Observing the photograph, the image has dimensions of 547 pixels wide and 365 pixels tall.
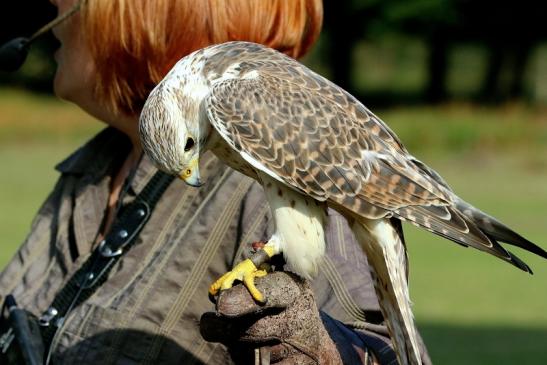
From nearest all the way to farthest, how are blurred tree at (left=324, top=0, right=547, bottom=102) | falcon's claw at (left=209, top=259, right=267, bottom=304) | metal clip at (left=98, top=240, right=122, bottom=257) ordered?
falcon's claw at (left=209, top=259, right=267, bottom=304) < metal clip at (left=98, top=240, right=122, bottom=257) < blurred tree at (left=324, top=0, right=547, bottom=102)

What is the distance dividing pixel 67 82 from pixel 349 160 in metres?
0.98

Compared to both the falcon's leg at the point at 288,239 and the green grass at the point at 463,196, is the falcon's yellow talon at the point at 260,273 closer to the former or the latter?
the falcon's leg at the point at 288,239

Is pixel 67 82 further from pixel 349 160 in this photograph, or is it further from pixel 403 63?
pixel 403 63

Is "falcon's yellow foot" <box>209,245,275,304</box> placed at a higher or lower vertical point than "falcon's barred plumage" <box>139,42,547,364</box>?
lower

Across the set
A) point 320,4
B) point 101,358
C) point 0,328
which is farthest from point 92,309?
point 320,4

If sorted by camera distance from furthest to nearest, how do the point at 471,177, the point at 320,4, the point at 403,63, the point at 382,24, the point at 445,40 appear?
the point at 403,63, the point at 445,40, the point at 382,24, the point at 471,177, the point at 320,4

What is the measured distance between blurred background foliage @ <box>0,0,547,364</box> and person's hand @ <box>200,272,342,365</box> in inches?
110

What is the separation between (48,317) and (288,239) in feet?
2.68

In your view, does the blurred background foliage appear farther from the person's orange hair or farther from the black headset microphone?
the person's orange hair

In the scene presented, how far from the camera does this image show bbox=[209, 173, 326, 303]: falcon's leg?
8.10 feet

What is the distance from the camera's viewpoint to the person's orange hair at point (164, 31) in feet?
9.50

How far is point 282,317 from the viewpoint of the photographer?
99.0 inches

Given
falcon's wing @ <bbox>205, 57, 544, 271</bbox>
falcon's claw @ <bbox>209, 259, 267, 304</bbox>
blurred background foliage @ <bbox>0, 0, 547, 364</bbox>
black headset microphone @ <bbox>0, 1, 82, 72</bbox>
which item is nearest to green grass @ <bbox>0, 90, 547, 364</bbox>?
blurred background foliage @ <bbox>0, 0, 547, 364</bbox>

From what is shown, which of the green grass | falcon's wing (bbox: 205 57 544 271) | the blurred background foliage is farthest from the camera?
the blurred background foliage
